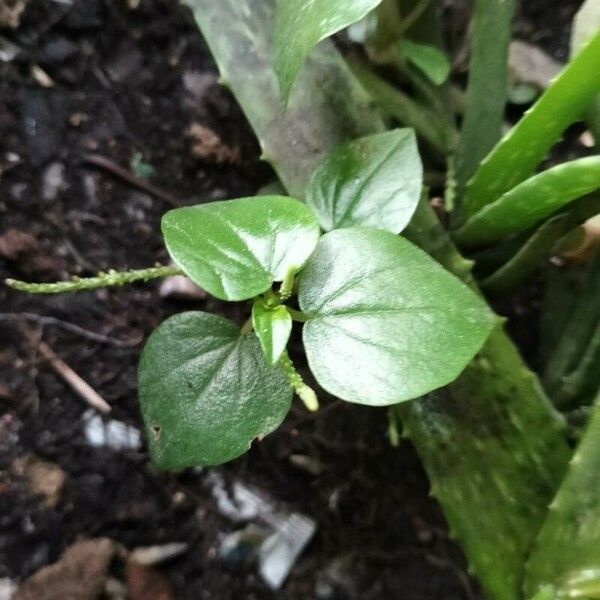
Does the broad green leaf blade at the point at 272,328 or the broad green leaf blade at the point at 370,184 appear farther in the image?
the broad green leaf blade at the point at 370,184

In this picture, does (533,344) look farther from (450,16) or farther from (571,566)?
(450,16)

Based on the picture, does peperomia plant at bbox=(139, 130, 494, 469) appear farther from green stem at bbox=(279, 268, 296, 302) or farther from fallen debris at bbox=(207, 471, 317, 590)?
fallen debris at bbox=(207, 471, 317, 590)

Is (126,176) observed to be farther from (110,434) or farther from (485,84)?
(485,84)

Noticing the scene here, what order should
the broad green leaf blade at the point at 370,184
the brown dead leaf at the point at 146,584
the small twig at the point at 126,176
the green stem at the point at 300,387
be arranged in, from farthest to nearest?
the small twig at the point at 126,176 → the brown dead leaf at the point at 146,584 → the broad green leaf blade at the point at 370,184 → the green stem at the point at 300,387

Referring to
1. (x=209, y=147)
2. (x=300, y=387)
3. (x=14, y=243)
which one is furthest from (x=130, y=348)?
(x=300, y=387)

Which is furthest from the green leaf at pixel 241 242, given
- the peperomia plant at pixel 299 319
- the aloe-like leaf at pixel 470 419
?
the aloe-like leaf at pixel 470 419

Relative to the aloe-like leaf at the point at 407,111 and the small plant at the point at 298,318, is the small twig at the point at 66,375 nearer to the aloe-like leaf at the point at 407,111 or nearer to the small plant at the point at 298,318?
the small plant at the point at 298,318

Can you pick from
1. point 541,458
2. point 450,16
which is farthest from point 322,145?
point 450,16
